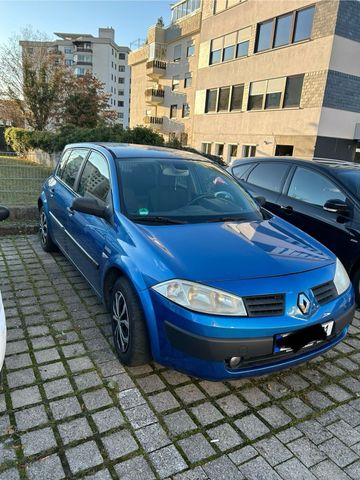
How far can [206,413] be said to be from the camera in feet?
7.52

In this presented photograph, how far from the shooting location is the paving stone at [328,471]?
1.89m

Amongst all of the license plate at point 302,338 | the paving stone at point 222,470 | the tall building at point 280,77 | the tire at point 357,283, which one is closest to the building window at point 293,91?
the tall building at point 280,77

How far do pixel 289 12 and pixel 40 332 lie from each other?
1967cm

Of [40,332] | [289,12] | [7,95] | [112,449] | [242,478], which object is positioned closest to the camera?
[242,478]

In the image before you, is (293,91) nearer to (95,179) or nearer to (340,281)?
(95,179)

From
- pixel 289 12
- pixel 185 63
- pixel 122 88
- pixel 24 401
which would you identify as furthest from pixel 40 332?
pixel 122 88

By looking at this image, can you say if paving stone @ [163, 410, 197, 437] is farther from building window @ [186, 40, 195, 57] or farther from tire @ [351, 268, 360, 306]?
building window @ [186, 40, 195, 57]

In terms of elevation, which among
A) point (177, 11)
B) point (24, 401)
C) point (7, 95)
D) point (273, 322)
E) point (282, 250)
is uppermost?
point (177, 11)

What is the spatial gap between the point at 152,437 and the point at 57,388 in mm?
773

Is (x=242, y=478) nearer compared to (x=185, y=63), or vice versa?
(x=242, y=478)

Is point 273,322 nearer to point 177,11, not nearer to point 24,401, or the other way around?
point 24,401

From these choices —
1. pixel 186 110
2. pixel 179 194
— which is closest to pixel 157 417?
pixel 179 194

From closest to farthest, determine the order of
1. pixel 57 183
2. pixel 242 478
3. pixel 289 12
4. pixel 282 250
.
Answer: pixel 242 478, pixel 282 250, pixel 57 183, pixel 289 12

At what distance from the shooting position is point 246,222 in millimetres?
3146
